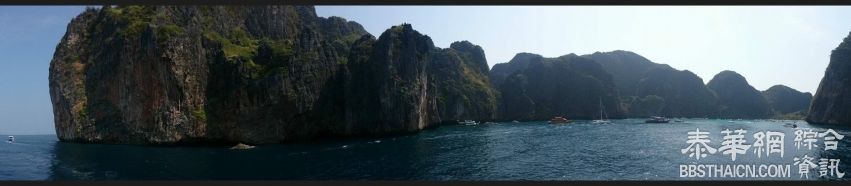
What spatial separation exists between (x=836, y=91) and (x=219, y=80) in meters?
166

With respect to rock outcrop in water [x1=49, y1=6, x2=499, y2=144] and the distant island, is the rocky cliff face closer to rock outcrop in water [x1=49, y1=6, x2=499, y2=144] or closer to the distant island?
the distant island

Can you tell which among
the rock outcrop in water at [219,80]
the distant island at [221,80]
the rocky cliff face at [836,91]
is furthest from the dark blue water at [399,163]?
the rocky cliff face at [836,91]

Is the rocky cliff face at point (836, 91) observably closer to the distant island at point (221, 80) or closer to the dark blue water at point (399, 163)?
the dark blue water at point (399, 163)

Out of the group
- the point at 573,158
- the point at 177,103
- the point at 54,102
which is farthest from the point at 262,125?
the point at 573,158

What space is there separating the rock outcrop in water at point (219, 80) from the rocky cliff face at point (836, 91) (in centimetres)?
11795

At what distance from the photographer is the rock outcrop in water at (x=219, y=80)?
88.1m

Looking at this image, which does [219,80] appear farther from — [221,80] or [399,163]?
[399,163]

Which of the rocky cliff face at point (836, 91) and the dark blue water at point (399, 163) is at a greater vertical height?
the rocky cliff face at point (836, 91)

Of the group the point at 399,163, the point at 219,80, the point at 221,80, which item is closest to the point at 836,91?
the point at 399,163

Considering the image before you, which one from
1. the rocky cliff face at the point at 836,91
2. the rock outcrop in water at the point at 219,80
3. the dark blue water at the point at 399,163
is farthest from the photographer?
the rocky cliff face at the point at 836,91

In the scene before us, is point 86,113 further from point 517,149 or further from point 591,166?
point 591,166

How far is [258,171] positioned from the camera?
1993 inches

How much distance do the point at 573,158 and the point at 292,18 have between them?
97.4 m

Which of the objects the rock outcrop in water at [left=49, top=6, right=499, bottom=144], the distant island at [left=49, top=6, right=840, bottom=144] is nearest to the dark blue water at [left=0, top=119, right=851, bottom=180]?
the distant island at [left=49, top=6, right=840, bottom=144]
